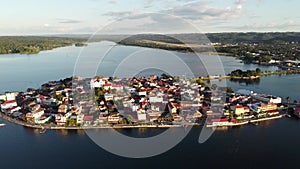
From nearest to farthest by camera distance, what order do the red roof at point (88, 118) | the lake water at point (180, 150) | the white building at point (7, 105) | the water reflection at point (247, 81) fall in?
1. the lake water at point (180, 150)
2. the red roof at point (88, 118)
3. the white building at point (7, 105)
4. the water reflection at point (247, 81)

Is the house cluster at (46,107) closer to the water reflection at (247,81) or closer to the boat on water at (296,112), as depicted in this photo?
the boat on water at (296,112)

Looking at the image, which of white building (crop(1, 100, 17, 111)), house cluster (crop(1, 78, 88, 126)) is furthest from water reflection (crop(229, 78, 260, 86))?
white building (crop(1, 100, 17, 111))

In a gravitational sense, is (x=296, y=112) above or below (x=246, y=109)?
below

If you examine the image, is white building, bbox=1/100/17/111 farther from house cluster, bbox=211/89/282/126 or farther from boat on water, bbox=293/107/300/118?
boat on water, bbox=293/107/300/118

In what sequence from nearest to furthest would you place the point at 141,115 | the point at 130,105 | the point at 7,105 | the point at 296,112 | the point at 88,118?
the point at 88,118
the point at 141,115
the point at 296,112
the point at 130,105
the point at 7,105

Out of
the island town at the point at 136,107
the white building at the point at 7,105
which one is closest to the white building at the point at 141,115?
the island town at the point at 136,107

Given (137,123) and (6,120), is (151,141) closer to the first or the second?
(137,123)

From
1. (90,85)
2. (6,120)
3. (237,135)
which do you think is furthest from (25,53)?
(237,135)

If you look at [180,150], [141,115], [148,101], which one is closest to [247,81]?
[148,101]

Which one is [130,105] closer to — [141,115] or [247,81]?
[141,115]

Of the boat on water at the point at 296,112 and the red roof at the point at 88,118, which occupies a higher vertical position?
the red roof at the point at 88,118
